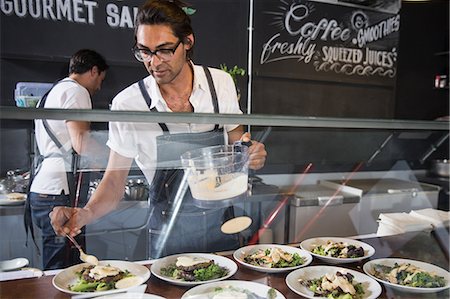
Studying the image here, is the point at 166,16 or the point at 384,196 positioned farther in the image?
the point at 384,196

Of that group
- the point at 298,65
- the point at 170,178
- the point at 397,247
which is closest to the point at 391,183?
the point at 397,247

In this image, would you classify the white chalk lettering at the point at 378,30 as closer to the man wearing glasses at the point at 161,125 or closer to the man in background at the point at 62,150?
the man wearing glasses at the point at 161,125

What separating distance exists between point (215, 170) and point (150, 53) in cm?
30

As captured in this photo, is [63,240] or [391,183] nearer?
[63,240]

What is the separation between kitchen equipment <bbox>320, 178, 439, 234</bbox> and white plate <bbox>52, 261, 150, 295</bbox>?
71 cm

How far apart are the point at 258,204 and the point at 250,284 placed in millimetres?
275

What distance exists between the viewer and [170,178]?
910 millimetres

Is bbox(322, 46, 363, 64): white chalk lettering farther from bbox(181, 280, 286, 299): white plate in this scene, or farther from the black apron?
bbox(181, 280, 286, 299): white plate

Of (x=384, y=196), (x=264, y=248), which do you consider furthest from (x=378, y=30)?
(x=264, y=248)

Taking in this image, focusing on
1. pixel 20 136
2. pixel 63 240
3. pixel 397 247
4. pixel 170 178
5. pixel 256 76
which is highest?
pixel 256 76

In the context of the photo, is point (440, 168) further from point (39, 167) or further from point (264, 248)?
point (39, 167)

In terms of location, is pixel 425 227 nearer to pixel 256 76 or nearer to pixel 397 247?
pixel 397 247

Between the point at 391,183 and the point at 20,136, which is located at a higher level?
the point at 20,136

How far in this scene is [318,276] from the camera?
99cm
